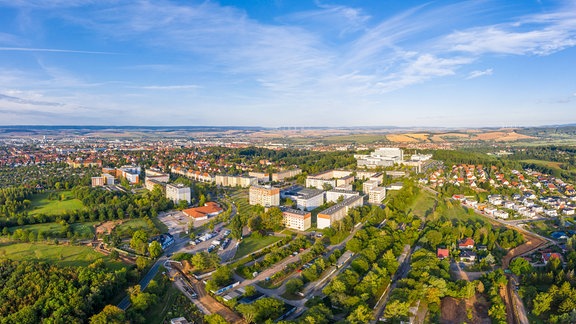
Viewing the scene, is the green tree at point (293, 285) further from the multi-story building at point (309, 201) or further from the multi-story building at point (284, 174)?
the multi-story building at point (284, 174)

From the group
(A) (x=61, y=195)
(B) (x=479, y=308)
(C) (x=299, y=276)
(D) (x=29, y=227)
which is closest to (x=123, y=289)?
(C) (x=299, y=276)

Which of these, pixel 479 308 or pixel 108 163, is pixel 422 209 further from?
pixel 108 163

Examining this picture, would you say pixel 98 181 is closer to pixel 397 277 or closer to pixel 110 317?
pixel 110 317

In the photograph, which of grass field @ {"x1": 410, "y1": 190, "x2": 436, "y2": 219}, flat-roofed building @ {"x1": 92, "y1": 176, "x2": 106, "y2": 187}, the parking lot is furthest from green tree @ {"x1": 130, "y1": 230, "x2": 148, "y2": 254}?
flat-roofed building @ {"x1": 92, "y1": 176, "x2": 106, "y2": 187}

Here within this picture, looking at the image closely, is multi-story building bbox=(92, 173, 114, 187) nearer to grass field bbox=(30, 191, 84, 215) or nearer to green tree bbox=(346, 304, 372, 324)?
grass field bbox=(30, 191, 84, 215)

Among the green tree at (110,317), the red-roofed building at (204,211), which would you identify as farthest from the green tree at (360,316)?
the red-roofed building at (204,211)

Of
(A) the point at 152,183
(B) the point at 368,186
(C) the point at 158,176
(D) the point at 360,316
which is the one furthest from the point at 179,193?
(D) the point at 360,316
